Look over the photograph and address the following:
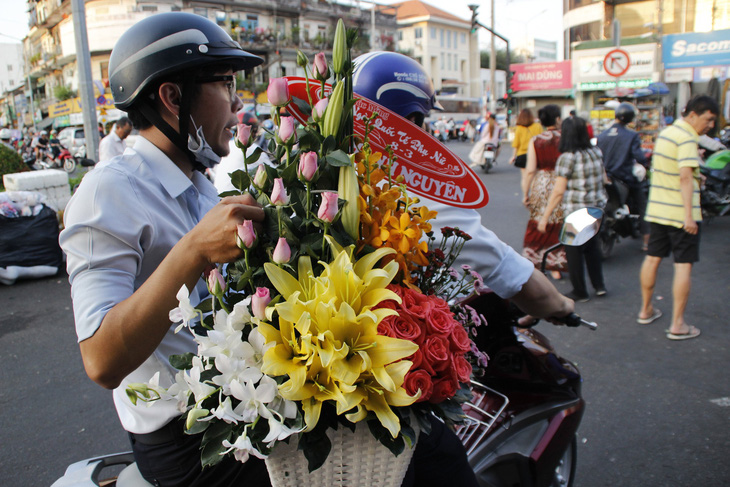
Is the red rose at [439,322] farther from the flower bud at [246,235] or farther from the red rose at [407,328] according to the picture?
the flower bud at [246,235]

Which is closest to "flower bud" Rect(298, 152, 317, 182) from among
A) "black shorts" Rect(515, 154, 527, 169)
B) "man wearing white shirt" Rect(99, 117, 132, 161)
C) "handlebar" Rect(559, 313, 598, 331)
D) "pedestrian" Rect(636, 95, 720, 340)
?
"handlebar" Rect(559, 313, 598, 331)

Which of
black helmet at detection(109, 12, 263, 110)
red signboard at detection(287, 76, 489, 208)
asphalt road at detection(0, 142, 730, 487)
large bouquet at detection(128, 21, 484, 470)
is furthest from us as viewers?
asphalt road at detection(0, 142, 730, 487)

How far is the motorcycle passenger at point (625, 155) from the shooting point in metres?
6.82

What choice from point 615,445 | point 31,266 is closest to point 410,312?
point 615,445

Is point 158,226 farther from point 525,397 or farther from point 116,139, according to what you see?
point 116,139

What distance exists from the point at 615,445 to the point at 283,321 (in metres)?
2.86

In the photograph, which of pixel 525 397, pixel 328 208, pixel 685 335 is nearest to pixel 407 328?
pixel 328 208

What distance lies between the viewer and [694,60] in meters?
23.4

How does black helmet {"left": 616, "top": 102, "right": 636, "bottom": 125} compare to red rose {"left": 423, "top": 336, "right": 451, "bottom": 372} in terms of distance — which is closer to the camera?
red rose {"left": 423, "top": 336, "right": 451, "bottom": 372}

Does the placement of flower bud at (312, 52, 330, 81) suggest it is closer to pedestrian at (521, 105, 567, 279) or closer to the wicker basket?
the wicker basket

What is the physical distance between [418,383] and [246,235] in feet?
1.29

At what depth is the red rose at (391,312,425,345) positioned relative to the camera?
0.94 m

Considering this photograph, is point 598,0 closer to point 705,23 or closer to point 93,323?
point 705,23

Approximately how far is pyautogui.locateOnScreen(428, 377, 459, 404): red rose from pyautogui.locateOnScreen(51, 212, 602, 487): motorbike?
3.21 ft
